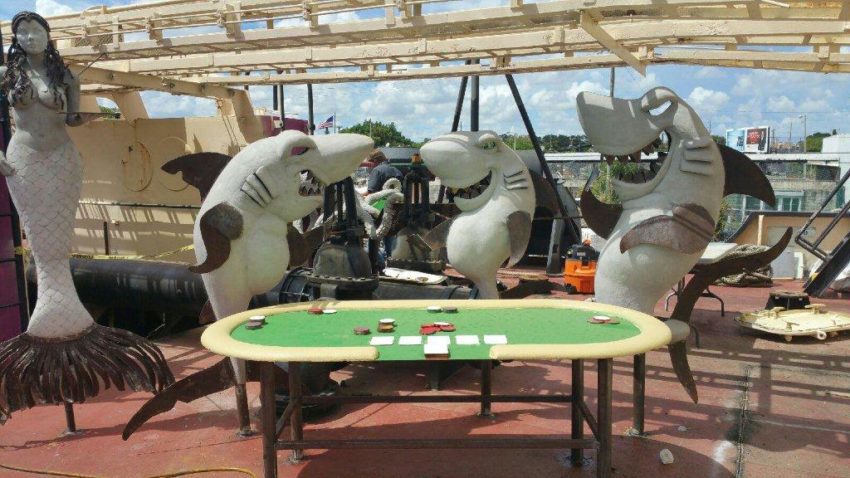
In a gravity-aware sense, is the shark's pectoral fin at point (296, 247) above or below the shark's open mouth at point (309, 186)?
below

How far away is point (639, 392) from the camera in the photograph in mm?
4008

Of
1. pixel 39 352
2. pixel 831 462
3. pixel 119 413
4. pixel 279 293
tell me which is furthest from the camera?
pixel 279 293

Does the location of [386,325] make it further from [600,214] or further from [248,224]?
[600,214]

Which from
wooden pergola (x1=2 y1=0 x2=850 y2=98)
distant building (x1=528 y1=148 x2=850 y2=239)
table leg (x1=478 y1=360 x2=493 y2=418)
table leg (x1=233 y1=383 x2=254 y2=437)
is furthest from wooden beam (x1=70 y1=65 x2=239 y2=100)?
distant building (x1=528 y1=148 x2=850 y2=239)

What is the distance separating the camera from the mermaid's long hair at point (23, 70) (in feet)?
12.9

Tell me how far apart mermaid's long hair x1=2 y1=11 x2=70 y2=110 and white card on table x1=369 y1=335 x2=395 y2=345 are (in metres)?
2.55

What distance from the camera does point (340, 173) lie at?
4.12m

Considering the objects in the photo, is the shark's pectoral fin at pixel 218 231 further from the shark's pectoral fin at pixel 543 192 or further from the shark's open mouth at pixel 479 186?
the shark's pectoral fin at pixel 543 192

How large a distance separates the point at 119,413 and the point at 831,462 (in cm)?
442

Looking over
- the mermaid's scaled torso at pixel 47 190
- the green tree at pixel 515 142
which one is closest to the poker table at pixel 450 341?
the mermaid's scaled torso at pixel 47 190

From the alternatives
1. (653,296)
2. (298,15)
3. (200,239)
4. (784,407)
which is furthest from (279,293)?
(784,407)

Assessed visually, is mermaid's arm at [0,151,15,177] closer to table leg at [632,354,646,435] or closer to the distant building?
table leg at [632,354,646,435]

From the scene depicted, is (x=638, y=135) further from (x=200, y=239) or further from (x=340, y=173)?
(x=200, y=239)

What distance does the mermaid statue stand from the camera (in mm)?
3969
